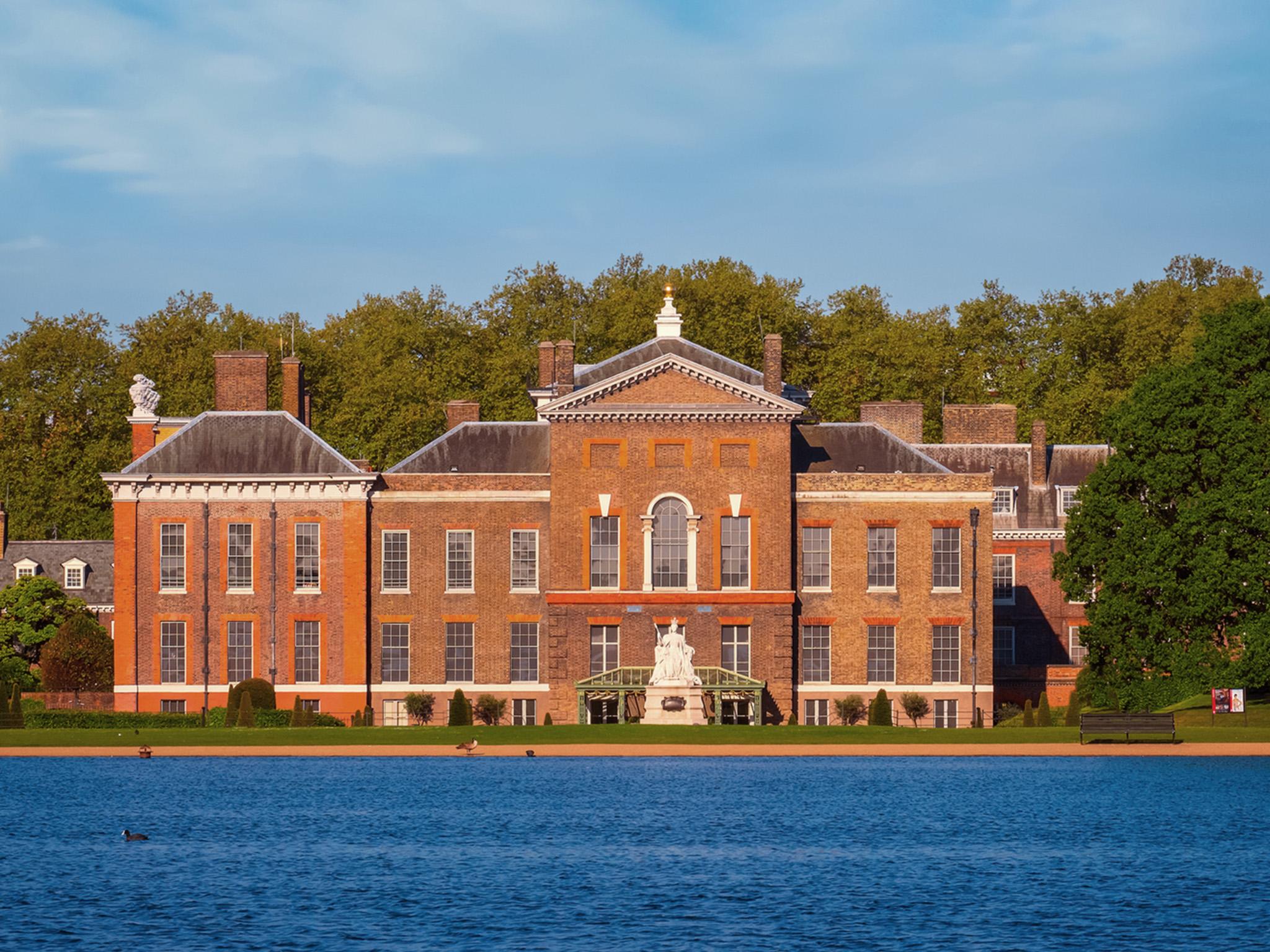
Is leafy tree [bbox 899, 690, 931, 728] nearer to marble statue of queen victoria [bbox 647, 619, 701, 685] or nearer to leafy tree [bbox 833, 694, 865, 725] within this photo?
leafy tree [bbox 833, 694, 865, 725]

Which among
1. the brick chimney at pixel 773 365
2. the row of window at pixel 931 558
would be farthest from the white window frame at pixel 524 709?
the brick chimney at pixel 773 365

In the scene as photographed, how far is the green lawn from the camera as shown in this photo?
186ft

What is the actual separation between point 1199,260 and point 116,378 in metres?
58.1

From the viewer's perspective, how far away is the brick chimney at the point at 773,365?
72250 mm

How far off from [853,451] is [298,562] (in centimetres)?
1968

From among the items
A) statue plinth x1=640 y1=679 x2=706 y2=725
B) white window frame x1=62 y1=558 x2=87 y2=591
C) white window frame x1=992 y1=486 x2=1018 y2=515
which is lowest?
statue plinth x1=640 y1=679 x2=706 y2=725

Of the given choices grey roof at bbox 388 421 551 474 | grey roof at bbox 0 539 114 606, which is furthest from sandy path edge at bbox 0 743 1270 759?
grey roof at bbox 0 539 114 606

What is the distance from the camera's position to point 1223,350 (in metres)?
62.8

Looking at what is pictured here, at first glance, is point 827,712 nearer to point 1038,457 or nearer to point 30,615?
point 1038,457

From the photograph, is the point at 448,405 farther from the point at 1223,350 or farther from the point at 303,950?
the point at 303,950

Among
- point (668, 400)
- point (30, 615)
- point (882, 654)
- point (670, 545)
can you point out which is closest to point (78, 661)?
point (30, 615)

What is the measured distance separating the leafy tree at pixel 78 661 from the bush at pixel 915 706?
27.7 metres

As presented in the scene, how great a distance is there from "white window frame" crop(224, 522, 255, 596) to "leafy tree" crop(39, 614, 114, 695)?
647cm

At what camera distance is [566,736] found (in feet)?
195
